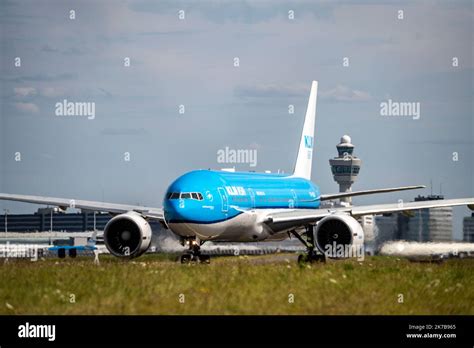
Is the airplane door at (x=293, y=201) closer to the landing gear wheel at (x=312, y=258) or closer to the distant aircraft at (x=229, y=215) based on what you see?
the distant aircraft at (x=229, y=215)

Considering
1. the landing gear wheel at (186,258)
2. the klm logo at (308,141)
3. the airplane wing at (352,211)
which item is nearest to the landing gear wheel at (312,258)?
the airplane wing at (352,211)

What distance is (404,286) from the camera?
31.0 meters

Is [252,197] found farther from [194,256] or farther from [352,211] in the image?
[194,256]

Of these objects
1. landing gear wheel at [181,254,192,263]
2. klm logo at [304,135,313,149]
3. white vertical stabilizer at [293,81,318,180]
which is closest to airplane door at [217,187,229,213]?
landing gear wheel at [181,254,192,263]

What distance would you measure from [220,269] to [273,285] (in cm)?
645

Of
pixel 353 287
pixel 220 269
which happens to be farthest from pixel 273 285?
pixel 220 269

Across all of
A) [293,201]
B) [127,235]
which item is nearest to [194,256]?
[127,235]

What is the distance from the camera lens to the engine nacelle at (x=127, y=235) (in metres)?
47.7

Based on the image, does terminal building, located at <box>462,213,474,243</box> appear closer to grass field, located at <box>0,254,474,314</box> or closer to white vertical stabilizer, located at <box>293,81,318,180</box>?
white vertical stabilizer, located at <box>293,81,318,180</box>

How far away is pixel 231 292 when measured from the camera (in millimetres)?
27922

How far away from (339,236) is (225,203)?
548 centimetres

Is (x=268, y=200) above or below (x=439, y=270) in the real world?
above

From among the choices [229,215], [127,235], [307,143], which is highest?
[307,143]
